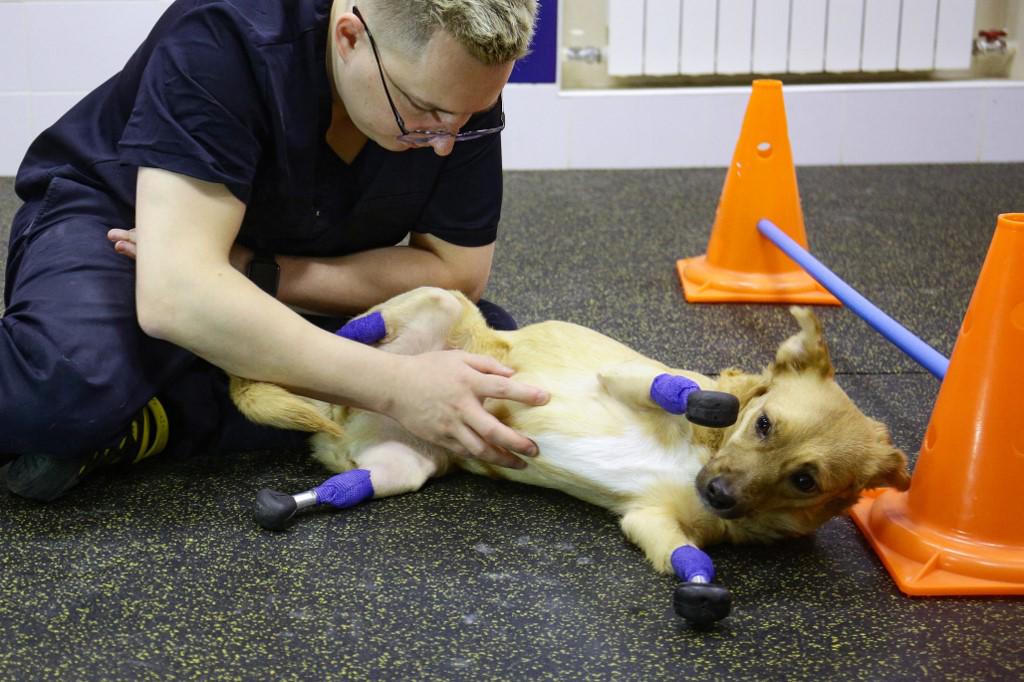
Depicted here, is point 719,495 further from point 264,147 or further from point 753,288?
point 753,288

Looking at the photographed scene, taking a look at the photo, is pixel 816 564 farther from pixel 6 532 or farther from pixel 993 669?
pixel 6 532

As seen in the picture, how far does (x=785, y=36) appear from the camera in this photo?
3.64 m

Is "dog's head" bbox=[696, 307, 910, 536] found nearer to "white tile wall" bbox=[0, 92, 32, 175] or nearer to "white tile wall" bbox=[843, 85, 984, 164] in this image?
"white tile wall" bbox=[843, 85, 984, 164]

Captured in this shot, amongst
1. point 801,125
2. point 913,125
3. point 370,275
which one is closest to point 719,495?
point 370,275

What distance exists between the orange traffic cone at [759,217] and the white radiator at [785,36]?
1240 millimetres

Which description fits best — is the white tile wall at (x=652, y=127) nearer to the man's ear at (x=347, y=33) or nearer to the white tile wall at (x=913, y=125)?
the white tile wall at (x=913, y=125)

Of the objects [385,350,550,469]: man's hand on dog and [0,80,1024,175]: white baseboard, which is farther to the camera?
[0,80,1024,175]: white baseboard

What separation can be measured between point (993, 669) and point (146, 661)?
36.4 inches

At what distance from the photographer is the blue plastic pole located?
1545 millimetres

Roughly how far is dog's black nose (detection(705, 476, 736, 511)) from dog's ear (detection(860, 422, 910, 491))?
0.19 meters

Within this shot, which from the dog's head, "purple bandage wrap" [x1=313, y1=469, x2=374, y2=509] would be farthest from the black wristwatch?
the dog's head

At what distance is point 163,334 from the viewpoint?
1.36 meters

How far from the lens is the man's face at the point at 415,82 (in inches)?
50.0

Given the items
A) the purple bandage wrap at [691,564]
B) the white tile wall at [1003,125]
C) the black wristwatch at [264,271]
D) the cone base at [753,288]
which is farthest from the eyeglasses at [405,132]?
the white tile wall at [1003,125]
